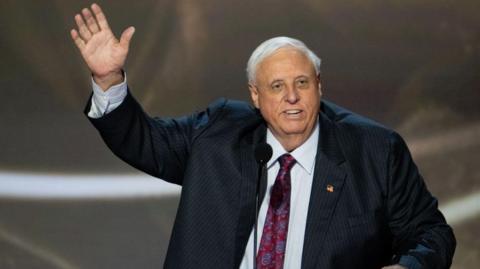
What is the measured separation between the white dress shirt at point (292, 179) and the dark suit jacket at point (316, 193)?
0.03 meters

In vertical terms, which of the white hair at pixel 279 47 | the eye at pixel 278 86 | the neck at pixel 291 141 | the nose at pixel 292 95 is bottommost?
the neck at pixel 291 141

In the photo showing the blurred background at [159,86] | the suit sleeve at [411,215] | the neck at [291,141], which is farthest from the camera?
the blurred background at [159,86]

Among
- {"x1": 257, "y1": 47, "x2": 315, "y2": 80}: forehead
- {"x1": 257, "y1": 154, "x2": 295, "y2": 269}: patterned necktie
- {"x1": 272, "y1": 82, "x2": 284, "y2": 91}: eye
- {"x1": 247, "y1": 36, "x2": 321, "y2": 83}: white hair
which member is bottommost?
{"x1": 257, "y1": 154, "x2": 295, "y2": 269}: patterned necktie

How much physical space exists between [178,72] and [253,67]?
3.85 ft

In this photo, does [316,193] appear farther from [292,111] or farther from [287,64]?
[287,64]

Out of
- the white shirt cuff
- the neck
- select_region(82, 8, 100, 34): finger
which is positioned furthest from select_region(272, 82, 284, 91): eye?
select_region(82, 8, 100, 34): finger

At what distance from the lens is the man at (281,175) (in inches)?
105

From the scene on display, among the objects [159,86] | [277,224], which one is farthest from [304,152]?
[159,86]

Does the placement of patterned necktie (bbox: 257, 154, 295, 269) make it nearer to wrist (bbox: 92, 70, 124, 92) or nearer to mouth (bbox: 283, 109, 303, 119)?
mouth (bbox: 283, 109, 303, 119)

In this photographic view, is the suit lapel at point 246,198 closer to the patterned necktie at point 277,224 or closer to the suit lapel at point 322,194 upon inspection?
the patterned necktie at point 277,224

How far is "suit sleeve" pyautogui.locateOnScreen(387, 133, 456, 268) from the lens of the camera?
2.65 metres

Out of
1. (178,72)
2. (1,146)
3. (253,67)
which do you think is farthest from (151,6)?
(253,67)

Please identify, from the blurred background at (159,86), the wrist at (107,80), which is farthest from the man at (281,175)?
the blurred background at (159,86)

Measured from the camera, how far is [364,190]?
2.74 meters
